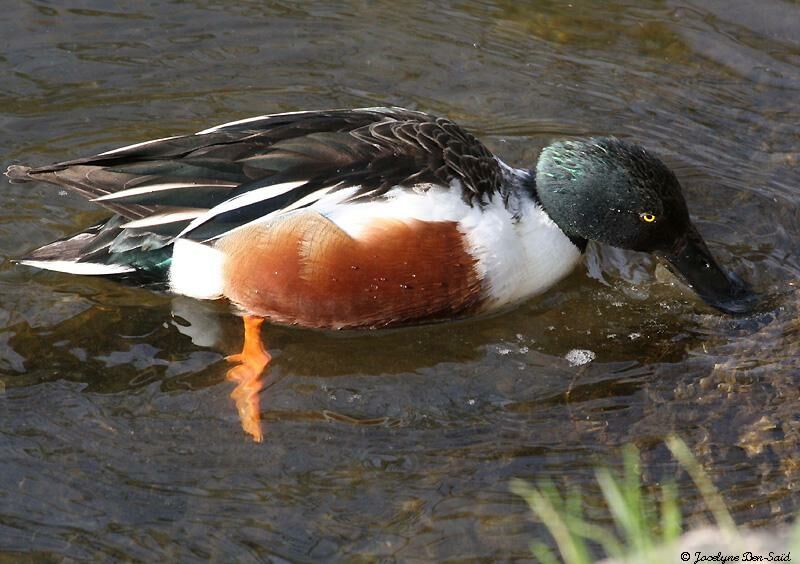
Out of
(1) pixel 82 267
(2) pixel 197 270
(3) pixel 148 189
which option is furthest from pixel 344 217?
(1) pixel 82 267

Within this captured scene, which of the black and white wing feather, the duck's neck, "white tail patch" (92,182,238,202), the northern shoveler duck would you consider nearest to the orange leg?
the northern shoveler duck

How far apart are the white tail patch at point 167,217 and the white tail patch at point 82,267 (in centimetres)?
26

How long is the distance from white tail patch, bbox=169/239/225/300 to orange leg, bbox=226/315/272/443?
Result: 0.69ft

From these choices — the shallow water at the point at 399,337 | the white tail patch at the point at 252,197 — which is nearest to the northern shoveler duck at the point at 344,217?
the white tail patch at the point at 252,197

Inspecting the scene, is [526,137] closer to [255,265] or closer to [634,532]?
[255,265]

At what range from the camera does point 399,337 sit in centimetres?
460

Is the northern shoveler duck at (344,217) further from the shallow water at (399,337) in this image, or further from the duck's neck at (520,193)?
the shallow water at (399,337)

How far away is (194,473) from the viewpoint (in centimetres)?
385

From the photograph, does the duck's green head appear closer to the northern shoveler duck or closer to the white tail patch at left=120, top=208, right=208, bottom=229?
the northern shoveler duck

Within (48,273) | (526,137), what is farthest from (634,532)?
(526,137)

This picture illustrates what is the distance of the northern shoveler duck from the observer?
4.18 metres

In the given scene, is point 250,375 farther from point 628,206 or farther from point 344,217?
point 628,206

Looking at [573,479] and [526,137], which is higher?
[526,137]

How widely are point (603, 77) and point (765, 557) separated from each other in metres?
3.74
